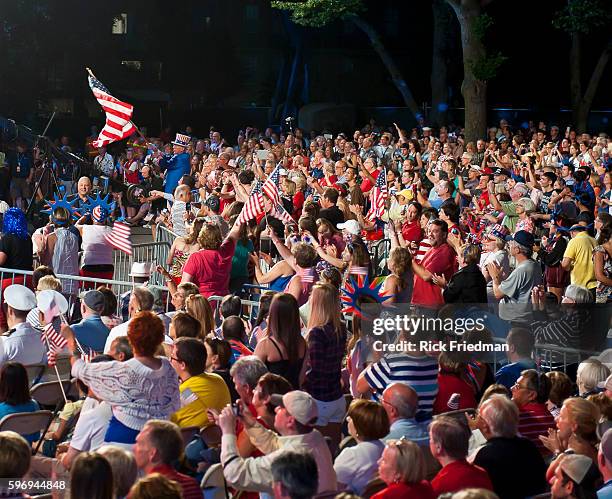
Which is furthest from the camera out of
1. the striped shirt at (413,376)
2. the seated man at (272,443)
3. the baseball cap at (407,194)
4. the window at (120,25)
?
the window at (120,25)

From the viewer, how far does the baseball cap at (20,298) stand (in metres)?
10.1

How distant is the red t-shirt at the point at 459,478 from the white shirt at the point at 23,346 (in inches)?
177

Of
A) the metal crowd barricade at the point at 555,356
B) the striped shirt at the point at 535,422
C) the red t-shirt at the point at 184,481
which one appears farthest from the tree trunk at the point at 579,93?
the red t-shirt at the point at 184,481

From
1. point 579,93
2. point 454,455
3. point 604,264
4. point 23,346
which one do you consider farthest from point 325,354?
point 579,93

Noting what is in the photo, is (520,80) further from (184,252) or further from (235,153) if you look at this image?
(184,252)

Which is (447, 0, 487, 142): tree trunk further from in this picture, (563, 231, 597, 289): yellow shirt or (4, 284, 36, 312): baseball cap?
(4, 284, 36, 312): baseball cap

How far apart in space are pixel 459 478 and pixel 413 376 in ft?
5.97

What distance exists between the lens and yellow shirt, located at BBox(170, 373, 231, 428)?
25.8 feet

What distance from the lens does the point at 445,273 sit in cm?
1270

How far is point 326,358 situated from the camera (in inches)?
353

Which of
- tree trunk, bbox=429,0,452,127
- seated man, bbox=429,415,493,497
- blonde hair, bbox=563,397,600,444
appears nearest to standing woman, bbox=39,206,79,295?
blonde hair, bbox=563,397,600,444

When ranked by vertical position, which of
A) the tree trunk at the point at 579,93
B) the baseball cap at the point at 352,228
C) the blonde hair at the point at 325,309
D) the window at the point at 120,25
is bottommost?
the blonde hair at the point at 325,309

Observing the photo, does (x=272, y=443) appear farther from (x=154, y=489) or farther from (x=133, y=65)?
(x=133, y=65)

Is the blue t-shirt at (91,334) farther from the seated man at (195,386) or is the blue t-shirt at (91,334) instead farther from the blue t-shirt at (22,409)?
the seated man at (195,386)
